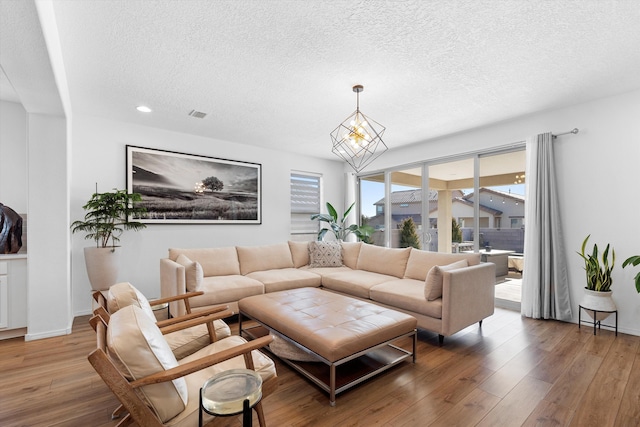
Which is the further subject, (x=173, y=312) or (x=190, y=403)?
(x=173, y=312)

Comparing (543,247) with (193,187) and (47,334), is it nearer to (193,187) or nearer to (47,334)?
(193,187)

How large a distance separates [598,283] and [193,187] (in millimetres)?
5402

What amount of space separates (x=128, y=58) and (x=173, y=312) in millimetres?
2570

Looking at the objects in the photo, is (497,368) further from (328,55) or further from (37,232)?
(37,232)

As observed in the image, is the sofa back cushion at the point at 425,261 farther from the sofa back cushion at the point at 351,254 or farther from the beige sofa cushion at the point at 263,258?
the beige sofa cushion at the point at 263,258

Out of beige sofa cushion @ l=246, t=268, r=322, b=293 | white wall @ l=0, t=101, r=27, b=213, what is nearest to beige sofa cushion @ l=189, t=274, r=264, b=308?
beige sofa cushion @ l=246, t=268, r=322, b=293

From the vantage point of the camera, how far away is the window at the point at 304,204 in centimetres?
605

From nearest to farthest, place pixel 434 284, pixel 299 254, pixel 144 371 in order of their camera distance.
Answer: pixel 144 371, pixel 434 284, pixel 299 254

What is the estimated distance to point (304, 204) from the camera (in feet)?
20.4

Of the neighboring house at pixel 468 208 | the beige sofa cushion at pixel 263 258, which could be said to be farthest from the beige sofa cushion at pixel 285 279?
the neighboring house at pixel 468 208

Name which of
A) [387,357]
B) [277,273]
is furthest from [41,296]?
[387,357]

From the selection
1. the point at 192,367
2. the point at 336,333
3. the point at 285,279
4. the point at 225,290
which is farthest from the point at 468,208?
the point at 192,367

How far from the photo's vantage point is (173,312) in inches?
129

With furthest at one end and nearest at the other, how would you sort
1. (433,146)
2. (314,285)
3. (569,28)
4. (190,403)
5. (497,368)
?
(433,146) → (314,285) → (497,368) → (569,28) → (190,403)
